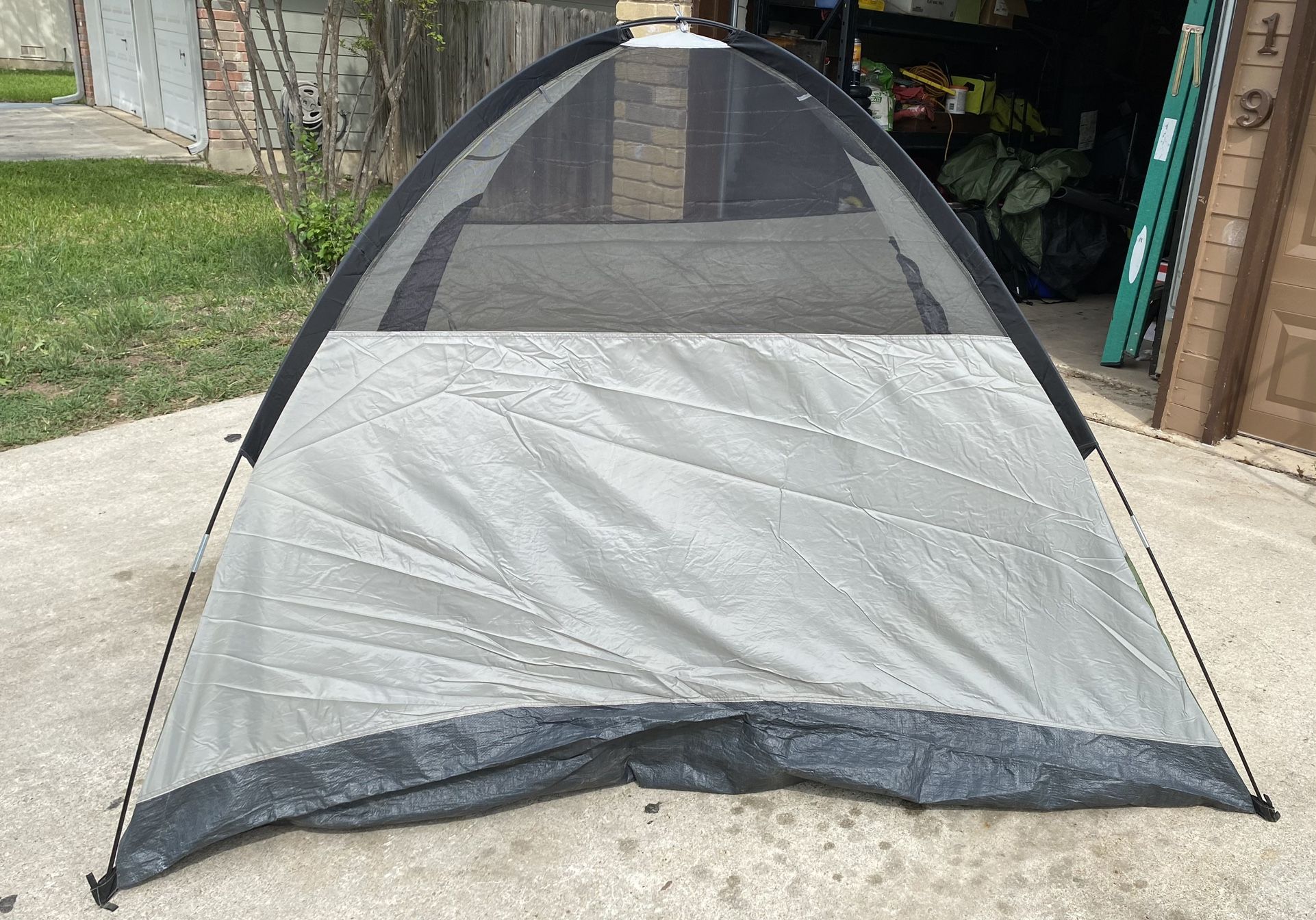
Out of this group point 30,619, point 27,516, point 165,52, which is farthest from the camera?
point 165,52

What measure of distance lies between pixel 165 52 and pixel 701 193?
1179cm

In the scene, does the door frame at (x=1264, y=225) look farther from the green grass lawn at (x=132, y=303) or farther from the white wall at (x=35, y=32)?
the white wall at (x=35, y=32)

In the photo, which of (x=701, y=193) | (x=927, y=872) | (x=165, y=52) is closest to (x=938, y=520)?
(x=927, y=872)

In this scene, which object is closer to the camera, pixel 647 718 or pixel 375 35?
pixel 647 718

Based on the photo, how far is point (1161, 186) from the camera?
17.8ft

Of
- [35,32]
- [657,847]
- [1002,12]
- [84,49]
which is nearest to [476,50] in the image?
[1002,12]

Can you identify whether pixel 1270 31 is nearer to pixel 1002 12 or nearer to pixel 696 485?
pixel 696 485

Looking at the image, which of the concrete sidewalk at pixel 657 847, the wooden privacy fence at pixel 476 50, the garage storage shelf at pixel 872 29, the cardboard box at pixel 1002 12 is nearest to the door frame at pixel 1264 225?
the concrete sidewalk at pixel 657 847

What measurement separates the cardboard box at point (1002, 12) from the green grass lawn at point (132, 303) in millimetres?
4835

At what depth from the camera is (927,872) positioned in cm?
232

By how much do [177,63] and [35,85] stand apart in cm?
936

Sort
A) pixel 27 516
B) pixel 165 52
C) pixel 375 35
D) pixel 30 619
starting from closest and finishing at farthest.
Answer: pixel 30 619 → pixel 27 516 → pixel 375 35 → pixel 165 52

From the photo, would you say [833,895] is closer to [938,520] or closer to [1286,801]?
[938,520]

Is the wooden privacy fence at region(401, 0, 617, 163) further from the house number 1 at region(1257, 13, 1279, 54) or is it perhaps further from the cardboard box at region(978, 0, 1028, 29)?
the house number 1 at region(1257, 13, 1279, 54)
